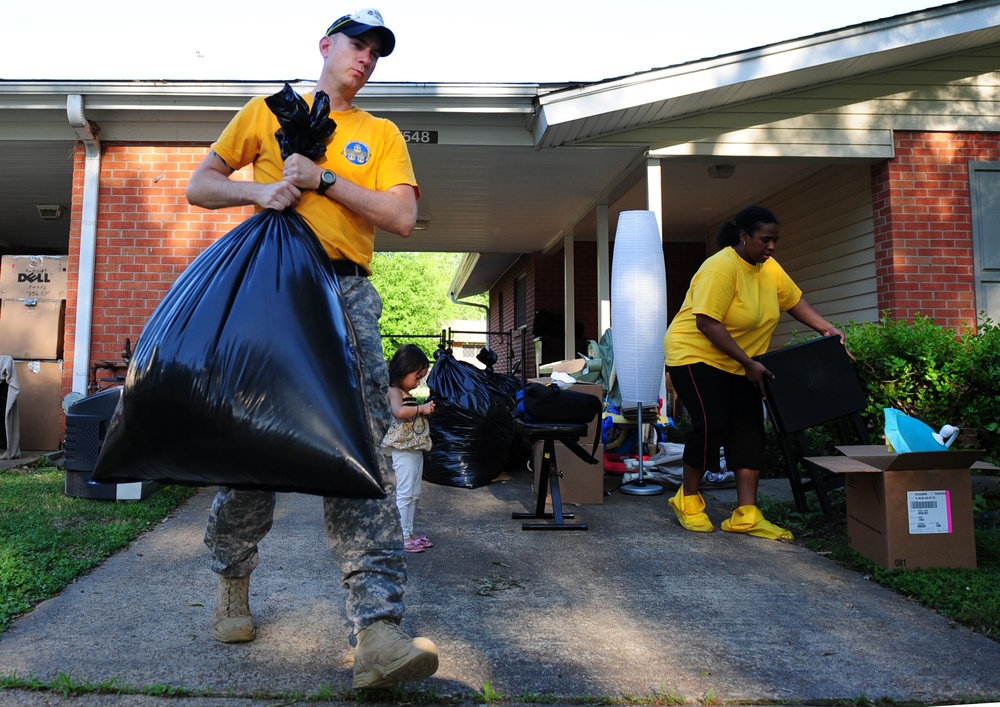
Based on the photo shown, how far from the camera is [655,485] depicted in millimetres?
5098

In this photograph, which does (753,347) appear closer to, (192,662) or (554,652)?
(554,652)

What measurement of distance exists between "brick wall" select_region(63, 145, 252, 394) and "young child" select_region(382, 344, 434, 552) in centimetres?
315

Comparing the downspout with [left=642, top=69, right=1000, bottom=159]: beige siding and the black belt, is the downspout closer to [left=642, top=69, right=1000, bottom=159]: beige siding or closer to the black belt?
[left=642, top=69, right=1000, bottom=159]: beige siding

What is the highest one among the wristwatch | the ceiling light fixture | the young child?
the ceiling light fixture

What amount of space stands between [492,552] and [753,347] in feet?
5.60

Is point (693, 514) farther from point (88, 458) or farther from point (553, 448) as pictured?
point (88, 458)

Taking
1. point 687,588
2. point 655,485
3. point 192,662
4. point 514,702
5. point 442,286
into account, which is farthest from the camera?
point 442,286

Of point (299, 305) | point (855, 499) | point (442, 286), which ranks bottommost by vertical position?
point (855, 499)

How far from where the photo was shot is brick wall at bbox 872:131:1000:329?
607 centimetres

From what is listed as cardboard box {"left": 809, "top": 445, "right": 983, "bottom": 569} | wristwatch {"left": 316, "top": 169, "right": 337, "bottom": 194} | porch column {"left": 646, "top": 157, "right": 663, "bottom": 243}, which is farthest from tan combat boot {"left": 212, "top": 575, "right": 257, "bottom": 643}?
porch column {"left": 646, "top": 157, "right": 663, "bottom": 243}

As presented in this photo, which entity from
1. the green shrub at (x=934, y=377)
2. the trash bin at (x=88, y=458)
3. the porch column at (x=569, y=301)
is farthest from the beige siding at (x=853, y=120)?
the trash bin at (x=88, y=458)

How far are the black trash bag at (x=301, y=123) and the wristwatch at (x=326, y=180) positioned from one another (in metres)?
0.07

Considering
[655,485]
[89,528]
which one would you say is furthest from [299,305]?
[655,485]

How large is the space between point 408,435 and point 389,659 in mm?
1896
